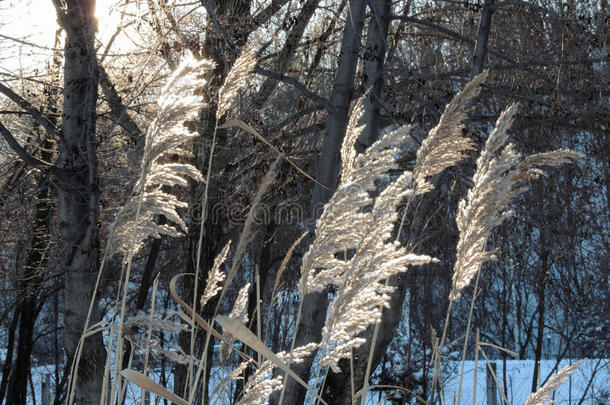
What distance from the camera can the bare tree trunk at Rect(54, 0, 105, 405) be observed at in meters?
5.87

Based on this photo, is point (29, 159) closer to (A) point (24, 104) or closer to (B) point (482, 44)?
(A) point (24, 104)

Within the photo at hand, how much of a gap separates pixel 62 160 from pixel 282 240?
7.43 m

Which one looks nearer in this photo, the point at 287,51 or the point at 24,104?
the point at 24,104

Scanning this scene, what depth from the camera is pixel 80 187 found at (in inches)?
235

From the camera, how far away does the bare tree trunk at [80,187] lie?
19.2 feet

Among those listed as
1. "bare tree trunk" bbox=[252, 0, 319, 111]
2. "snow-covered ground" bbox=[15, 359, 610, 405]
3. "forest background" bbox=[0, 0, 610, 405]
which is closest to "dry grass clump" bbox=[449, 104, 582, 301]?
"forest background" bbox=[0, 0, 610, 405]

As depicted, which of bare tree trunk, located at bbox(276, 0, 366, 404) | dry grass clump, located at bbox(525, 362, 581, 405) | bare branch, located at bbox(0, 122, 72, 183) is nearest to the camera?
dry grass clump, located at bbox(525, 362, 581, 405)

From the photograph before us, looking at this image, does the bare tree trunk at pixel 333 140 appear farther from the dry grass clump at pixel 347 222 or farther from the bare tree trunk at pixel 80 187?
the dry grass clump at pixel 347 222

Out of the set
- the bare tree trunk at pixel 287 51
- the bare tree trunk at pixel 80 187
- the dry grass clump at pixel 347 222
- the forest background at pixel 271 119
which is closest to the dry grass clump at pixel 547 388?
the dry grass clump at pixel 347 222

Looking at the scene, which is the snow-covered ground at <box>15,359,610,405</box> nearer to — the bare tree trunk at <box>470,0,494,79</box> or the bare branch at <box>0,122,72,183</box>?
the bare tree trunk at <box>470,0,494,79</box>

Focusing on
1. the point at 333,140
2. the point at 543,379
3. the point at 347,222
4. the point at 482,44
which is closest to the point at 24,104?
the point at 333,140

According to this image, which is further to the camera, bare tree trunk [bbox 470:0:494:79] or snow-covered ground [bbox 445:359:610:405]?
snow-covered ground [bbox 445:359:610:405]

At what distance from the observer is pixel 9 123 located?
906cm

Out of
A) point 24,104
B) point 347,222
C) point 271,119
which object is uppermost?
point 271,119
